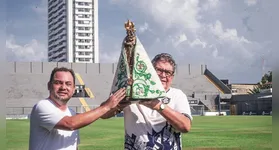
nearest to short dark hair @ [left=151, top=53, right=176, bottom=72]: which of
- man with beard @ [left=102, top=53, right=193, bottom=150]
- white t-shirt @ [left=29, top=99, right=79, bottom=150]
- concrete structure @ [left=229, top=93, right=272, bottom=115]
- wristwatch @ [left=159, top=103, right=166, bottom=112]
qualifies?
man with beard @ [left=102, top=53, right=193, bottom=150]

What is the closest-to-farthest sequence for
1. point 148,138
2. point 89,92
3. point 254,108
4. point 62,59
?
point 148,138, point 254,108, point 89,92, point 62,59

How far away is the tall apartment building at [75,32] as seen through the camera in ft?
493

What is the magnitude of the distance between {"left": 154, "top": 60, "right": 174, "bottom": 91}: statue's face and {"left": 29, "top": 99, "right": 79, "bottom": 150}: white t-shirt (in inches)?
31.4

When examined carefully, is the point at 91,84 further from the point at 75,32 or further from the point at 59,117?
the point at 75,32

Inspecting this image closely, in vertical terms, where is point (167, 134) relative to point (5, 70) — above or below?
below

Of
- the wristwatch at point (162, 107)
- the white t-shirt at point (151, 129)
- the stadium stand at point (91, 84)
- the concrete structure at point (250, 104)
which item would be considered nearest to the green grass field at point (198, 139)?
the white t-shirt at point (151, 129)

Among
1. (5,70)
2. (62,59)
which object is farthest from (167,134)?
(62,59)

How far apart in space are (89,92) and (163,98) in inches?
2455

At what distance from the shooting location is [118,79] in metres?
3.48

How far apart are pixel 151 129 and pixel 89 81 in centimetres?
6629

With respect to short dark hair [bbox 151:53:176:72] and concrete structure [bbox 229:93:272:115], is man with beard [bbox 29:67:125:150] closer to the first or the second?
short dark hair [bbox 151:53:176:72]

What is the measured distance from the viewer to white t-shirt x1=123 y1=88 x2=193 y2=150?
11.9 feet

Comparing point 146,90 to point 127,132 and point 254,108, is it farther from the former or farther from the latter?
point 254,108

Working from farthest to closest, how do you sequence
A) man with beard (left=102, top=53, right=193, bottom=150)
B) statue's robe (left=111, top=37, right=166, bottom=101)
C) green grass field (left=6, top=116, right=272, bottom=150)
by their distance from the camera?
1. green grass field (left=6, top=116, right=272, bottom=150)
2. man with beard (left=102, top=53, right=193, bottom=150)
3. statue's robe (left=111, top=37, right=166, bottom=101)
